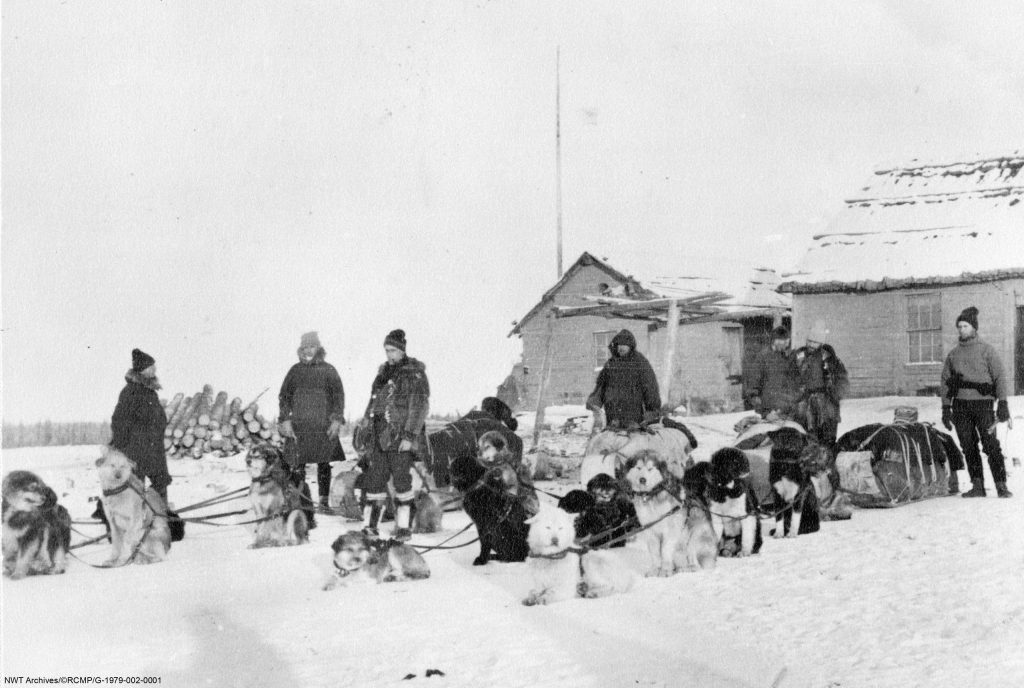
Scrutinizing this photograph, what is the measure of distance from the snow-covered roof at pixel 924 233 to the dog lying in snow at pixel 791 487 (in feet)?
13.7

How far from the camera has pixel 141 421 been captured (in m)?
6.84

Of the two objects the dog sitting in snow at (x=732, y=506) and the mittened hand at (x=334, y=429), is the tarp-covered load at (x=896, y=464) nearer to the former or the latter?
the dog sitting in snow at (x=732, y=506)

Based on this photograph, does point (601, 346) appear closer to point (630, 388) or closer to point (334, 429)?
point (630, 388)

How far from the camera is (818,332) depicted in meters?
14.7

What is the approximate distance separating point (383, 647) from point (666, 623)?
4.46ft

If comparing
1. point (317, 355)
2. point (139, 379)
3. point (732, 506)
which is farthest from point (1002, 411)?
point (139, 379)

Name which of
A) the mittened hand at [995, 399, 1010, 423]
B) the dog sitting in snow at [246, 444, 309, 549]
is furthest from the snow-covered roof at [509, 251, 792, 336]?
the dog sitting in snow at [246, 444, 309, 549]

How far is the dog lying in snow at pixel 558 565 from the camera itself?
15.9ft

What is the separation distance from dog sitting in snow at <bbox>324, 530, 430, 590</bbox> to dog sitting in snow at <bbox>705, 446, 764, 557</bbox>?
188cm

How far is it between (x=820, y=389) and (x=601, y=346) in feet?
34.2

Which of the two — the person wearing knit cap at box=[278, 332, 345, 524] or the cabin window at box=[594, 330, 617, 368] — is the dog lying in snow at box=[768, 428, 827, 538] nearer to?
the person wearing knit cap at box=[278, 332, 345, 524]

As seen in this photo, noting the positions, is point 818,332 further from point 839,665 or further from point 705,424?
point 839,665

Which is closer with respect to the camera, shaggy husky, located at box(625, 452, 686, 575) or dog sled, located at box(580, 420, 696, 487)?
shaggy husky, located at box(625, 452, 686, 575)

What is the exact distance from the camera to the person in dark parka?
7434mm
